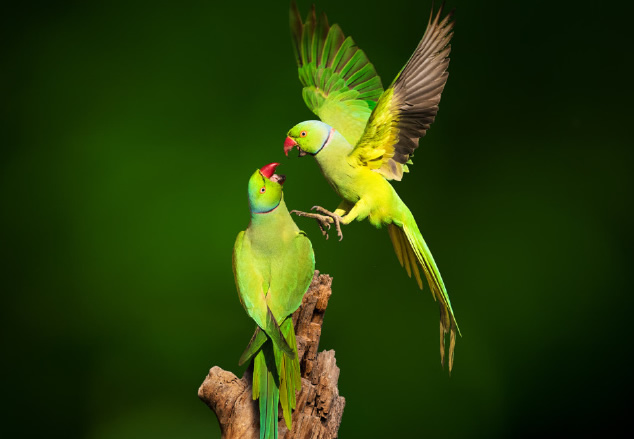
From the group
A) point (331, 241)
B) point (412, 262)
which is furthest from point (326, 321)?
point (412, 262)

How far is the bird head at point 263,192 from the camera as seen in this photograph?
64.1 inches

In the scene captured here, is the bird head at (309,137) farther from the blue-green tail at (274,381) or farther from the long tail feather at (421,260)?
the blue-green tail at (274,381)

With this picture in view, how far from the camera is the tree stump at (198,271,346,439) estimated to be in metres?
1.73

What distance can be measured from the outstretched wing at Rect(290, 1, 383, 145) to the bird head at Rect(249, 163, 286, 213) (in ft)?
1.31

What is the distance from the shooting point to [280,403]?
1.73m

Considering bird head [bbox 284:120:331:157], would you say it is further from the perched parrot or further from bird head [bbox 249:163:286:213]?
bird head [bbox 249:163:286:213]

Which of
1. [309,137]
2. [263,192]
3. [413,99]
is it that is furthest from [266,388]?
[413,99]

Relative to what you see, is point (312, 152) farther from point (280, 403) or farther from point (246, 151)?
point (246, 151)

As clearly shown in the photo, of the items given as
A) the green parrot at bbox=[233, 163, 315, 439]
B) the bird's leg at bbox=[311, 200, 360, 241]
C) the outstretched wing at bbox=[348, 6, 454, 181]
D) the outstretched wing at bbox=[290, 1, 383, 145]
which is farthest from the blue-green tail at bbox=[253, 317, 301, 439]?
the outstretched wing at bbox=[290, 1, 383, 145]

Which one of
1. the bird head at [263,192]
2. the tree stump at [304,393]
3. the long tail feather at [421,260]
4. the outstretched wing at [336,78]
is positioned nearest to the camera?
the bird head at [263,192]

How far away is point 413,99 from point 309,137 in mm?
280

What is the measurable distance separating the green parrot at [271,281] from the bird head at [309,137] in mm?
142

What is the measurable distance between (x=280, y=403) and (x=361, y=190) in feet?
1.89

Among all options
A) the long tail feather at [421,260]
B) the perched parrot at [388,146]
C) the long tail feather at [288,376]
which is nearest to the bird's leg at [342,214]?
the perched parrot at [388,146]
